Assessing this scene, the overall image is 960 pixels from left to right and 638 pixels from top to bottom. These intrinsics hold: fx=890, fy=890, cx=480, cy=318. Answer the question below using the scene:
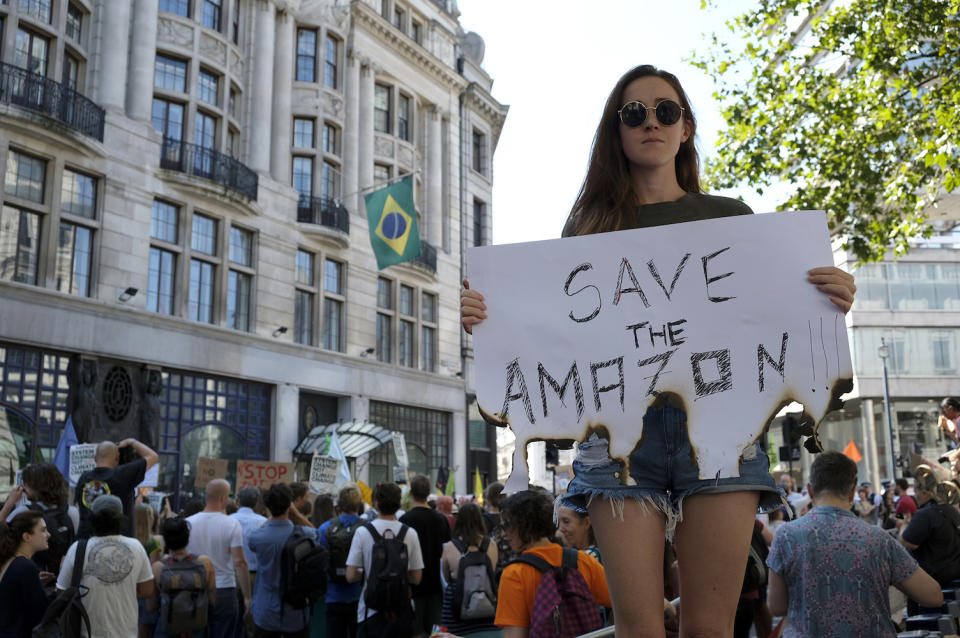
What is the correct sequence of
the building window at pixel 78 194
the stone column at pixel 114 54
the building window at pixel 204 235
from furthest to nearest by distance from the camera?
the building window at pixel 204 235, the stone column at pixel 114 54, the building window at pixel 78 194

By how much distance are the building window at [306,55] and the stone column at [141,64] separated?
673cm

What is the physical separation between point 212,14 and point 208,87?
246cm

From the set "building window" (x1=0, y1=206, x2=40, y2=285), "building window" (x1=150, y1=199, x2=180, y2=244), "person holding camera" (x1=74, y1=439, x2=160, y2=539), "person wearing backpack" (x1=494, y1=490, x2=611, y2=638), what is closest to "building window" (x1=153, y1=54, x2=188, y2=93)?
"building window" (x1=150, y1=199, x2=180, y2=244)

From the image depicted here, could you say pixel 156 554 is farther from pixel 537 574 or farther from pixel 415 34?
pixel 415 34

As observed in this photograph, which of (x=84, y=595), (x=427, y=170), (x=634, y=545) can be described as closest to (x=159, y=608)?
(x=84, y=595)

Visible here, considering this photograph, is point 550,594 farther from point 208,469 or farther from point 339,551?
point 208,469

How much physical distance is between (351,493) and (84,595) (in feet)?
11.8

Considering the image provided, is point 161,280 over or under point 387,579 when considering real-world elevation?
over

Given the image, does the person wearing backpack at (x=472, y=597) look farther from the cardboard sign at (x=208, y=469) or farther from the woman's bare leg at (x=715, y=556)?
the cardboard sign at (x=208, y=469)

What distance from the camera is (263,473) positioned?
1608 cm

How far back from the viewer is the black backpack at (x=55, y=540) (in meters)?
7.21

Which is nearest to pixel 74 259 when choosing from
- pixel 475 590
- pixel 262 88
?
pixel 262 88

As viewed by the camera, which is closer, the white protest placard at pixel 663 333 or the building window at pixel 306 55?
the white protest placard at pixel 663 333

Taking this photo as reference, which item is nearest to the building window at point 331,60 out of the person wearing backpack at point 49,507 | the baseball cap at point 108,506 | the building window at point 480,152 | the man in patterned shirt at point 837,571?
the building window at point 480,152
